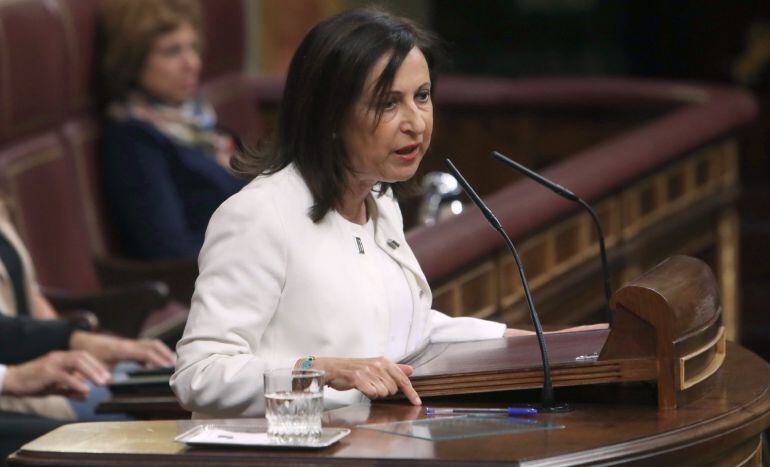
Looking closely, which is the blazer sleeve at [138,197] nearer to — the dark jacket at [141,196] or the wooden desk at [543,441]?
the dark jacket at [141,196]

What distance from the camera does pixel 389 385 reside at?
206cm

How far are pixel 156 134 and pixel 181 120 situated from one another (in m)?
0.13

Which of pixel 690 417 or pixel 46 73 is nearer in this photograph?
pixel 690 417

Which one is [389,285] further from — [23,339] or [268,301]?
[23,339]

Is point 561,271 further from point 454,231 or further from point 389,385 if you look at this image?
point 389,385

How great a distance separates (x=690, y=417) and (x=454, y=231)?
146 centimetres

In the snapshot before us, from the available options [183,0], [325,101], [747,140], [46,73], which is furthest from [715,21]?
[325,101]

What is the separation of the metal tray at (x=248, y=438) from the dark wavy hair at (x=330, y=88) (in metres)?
0.43

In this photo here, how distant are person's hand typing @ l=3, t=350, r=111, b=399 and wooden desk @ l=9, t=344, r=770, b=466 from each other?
0.98 metres

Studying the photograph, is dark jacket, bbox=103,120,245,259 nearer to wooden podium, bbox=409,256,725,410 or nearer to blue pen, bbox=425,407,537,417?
wooden podium, bbox=409,256,725,410

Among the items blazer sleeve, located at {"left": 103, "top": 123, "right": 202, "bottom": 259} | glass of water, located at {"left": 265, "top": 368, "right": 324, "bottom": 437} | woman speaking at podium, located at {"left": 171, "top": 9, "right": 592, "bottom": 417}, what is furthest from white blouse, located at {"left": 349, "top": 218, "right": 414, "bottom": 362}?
blazer sleeve, located at {"left": 103, "top": 123, "right": 202, "bottom": 259}

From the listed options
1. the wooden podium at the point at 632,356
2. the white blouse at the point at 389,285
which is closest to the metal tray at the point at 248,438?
the wooden podium at the point at 632,356

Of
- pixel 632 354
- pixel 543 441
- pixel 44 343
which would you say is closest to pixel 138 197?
pixel 44 343

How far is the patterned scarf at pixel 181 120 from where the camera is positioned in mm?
4707
